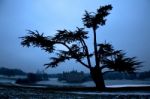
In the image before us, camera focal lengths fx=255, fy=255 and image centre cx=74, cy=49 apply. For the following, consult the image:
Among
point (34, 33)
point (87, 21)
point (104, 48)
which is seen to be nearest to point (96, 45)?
point (104, 48)

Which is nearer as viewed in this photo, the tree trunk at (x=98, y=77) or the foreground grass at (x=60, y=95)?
the foreground grass at (x=60, y=95)

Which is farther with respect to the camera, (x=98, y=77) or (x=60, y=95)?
(x=98, y=77)

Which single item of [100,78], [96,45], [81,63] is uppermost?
[96,45]

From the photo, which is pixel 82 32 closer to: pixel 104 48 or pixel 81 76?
pixel 104 48

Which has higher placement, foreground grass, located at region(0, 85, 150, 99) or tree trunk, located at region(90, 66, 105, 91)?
tree trunk, located at region(90, 66, 105, 91)

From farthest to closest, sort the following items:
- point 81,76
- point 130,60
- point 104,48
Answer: point 81,76 → point 104,48 → point 130,60

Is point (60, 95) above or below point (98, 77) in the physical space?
below

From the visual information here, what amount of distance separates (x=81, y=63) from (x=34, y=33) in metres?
3.92

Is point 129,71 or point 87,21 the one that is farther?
point 87,21

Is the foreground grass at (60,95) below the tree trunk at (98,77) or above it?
below

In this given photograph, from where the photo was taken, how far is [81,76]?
2672 centimetres

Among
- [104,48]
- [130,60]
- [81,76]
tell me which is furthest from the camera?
[81,76]

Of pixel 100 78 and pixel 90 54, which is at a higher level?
pixel 90 54

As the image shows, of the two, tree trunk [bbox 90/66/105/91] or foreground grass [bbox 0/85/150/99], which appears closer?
foreground grass [bbox 0/85/150/99]
